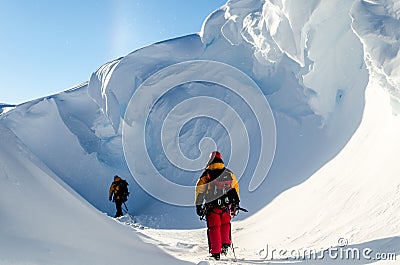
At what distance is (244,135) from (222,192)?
28.4ft

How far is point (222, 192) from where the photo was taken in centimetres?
482

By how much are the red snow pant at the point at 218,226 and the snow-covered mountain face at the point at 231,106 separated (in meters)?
3.36

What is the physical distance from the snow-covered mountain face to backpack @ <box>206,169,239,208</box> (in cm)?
305

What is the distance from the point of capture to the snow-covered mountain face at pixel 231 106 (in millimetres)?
9180

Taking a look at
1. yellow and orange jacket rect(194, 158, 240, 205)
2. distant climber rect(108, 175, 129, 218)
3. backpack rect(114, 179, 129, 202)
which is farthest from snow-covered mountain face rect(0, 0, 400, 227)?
yellow and orange jacket rect(194, 158, 240, 205)

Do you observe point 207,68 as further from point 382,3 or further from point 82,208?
point 82,208

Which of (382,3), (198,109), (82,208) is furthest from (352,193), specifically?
(198,109)

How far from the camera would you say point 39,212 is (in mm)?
3262

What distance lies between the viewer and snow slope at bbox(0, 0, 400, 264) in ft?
14.2

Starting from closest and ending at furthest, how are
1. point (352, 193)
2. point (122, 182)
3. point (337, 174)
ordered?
1. point (352, 193)
2. point (337, 174)
3. point (122, 182)

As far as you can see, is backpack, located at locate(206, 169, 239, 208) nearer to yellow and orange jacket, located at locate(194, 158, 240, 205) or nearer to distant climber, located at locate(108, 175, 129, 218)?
yellow and orange jacket, located at locate(194, 158, 240, 205)

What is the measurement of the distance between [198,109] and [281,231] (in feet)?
32.7

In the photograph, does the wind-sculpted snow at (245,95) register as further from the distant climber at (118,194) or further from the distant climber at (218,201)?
the distant climber at (218,201)

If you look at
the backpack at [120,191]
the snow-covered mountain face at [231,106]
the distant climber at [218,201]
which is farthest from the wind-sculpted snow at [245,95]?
the distant climber at [218,201]
